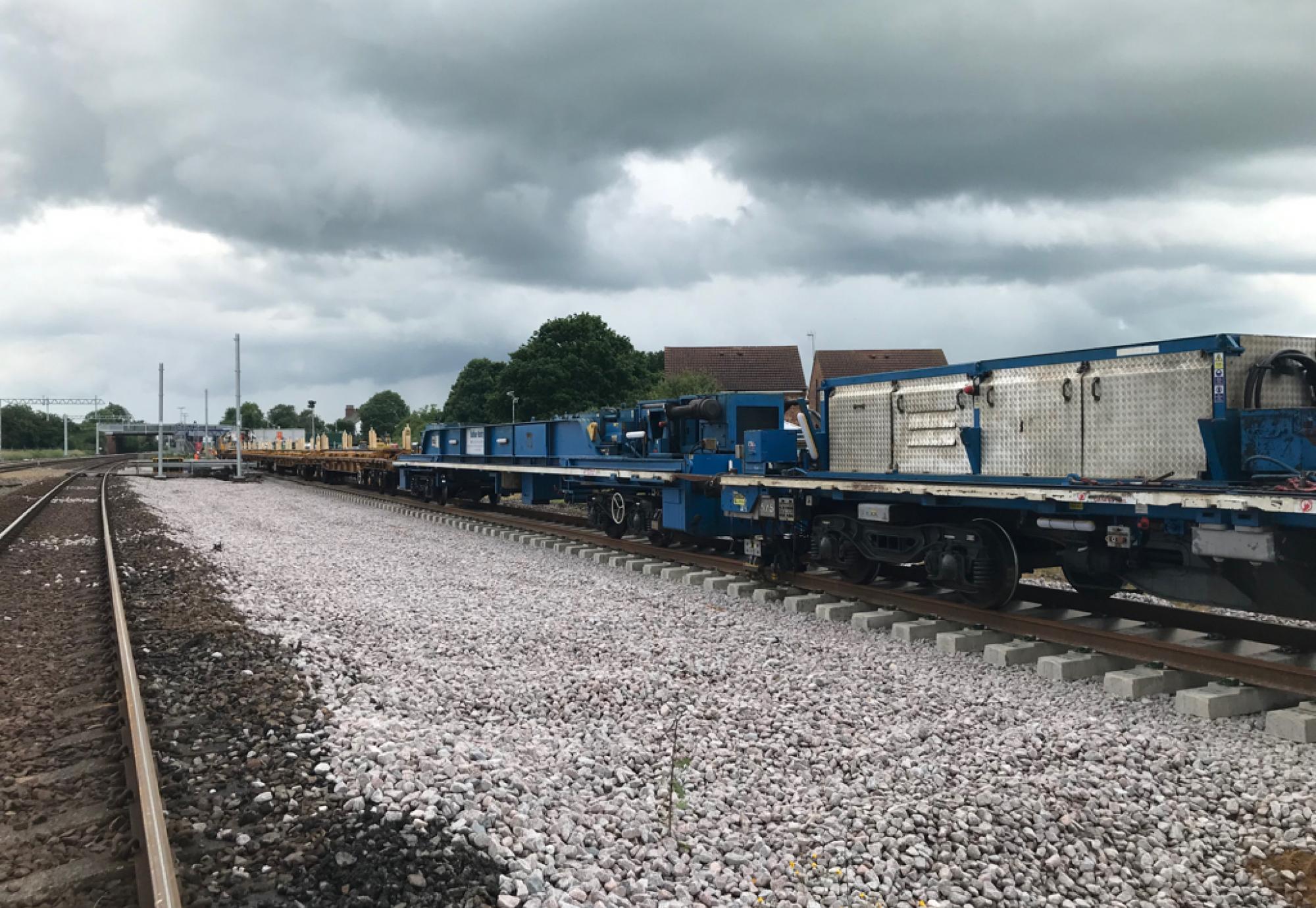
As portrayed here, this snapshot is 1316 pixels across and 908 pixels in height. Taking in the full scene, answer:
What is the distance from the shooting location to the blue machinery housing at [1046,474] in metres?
6.31

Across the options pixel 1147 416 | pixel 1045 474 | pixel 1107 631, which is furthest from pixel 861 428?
pixel 1107 631

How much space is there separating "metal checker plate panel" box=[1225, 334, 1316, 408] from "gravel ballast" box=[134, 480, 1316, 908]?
2.39m

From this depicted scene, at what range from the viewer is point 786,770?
494 cm

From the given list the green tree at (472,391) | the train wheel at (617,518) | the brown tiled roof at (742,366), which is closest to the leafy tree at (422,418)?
the green tree at (472,391)

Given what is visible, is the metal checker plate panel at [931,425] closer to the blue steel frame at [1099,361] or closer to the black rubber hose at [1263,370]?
the blue steel frame at [1099,361]

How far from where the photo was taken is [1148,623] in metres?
7.69

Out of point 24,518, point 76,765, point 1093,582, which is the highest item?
point 1093,582

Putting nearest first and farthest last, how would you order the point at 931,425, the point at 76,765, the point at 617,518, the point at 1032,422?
the point at 76,765 → the point at 1032,422 → the point at 931,425 → the point at 617,518

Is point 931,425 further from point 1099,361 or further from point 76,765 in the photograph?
point 76,765

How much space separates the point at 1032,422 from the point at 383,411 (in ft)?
541

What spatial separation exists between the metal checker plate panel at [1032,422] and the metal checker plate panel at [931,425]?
278mm

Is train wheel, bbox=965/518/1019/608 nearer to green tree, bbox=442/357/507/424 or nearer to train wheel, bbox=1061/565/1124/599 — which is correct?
train wheel, bbox=1061/565/1124/599

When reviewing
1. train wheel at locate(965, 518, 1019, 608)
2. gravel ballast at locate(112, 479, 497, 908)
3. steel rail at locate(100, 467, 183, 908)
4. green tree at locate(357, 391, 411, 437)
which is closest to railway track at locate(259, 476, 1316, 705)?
train wheel at locate(965, 518, 1019, 608)

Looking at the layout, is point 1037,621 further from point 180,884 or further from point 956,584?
point 180,884
